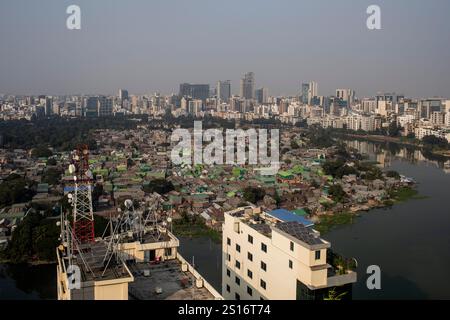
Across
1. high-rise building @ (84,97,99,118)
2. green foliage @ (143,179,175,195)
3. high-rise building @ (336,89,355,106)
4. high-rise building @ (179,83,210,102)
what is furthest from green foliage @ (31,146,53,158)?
high-rise building @ (336,89,355,106)

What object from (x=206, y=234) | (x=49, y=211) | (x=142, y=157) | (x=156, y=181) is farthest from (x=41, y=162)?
(x=206, y=234)

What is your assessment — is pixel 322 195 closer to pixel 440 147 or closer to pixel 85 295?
pixel 85 295

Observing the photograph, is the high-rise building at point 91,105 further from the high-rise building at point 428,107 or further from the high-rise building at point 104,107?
the high-rise building at point 428,107

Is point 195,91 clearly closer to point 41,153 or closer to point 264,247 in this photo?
point 41,153

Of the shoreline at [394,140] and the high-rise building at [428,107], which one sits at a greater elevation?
the high-rise building at [428,107]

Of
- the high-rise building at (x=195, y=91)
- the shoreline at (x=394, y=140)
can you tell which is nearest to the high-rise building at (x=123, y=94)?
the high-rise building at (x=195, y=91)

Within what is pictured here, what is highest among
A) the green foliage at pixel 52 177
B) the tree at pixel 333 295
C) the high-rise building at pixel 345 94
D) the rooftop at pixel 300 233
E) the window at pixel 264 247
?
the high-rise building at pixel 345 94
